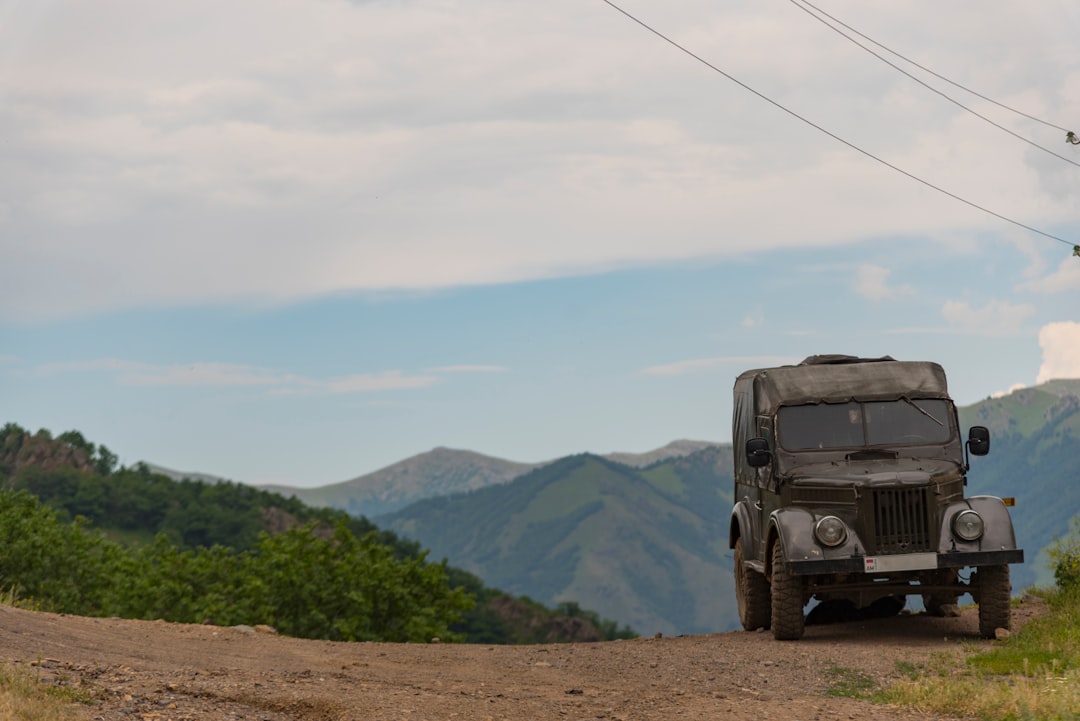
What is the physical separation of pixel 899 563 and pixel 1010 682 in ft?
9.82

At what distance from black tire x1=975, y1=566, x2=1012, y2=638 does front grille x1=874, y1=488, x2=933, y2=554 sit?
0.79 m

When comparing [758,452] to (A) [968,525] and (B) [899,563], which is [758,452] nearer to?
(B) [899,563]

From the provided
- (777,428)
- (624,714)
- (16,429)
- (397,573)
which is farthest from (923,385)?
(16,429)

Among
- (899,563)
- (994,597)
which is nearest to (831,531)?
(899,563)

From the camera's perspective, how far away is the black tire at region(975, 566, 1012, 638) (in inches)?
539

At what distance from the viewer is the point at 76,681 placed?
9.23 metres

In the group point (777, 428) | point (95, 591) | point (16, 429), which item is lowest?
point (95, 591)

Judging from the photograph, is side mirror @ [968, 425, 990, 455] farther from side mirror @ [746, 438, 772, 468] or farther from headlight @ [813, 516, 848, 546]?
side mirror @ [746, 438, 772, 468]

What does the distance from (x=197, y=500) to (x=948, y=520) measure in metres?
131

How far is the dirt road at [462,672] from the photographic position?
9.23 meters

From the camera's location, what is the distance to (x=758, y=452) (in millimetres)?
14719

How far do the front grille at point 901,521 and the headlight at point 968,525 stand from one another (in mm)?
326

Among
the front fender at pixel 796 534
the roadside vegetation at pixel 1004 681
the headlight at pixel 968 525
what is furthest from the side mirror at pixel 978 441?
the front fender at pixel 796 534

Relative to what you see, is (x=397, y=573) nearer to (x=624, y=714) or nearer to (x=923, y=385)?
(x=923, y=385)
